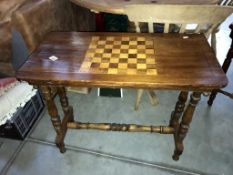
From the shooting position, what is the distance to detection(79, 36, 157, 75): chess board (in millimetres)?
1061

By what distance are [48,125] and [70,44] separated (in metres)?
0.77

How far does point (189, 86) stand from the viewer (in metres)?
0.98

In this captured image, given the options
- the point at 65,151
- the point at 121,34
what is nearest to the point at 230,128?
the point at 121,34

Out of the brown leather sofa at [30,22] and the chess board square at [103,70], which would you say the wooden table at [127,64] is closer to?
the chess board square at [103,70]

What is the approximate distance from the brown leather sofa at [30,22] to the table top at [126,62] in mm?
232

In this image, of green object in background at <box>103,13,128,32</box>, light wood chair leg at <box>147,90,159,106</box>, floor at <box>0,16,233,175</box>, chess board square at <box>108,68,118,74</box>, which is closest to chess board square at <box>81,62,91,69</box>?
chess board square at <box>108,68,118,74</box>

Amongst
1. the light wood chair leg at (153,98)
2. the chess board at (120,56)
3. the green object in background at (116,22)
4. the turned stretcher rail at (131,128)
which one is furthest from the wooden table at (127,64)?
the green object in background at (116,22)

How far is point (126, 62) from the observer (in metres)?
1.11

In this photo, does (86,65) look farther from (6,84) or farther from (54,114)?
(6,84)

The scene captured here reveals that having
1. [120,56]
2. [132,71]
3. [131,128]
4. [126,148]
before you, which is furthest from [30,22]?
[126,148]

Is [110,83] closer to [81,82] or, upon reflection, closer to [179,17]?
[81,82]

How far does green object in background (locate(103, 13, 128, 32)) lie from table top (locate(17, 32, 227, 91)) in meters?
0.98

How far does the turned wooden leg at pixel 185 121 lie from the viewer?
1132mm

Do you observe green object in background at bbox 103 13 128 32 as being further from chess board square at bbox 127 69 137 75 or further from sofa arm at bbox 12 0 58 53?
chess board square at bbox 127 69 137 75
